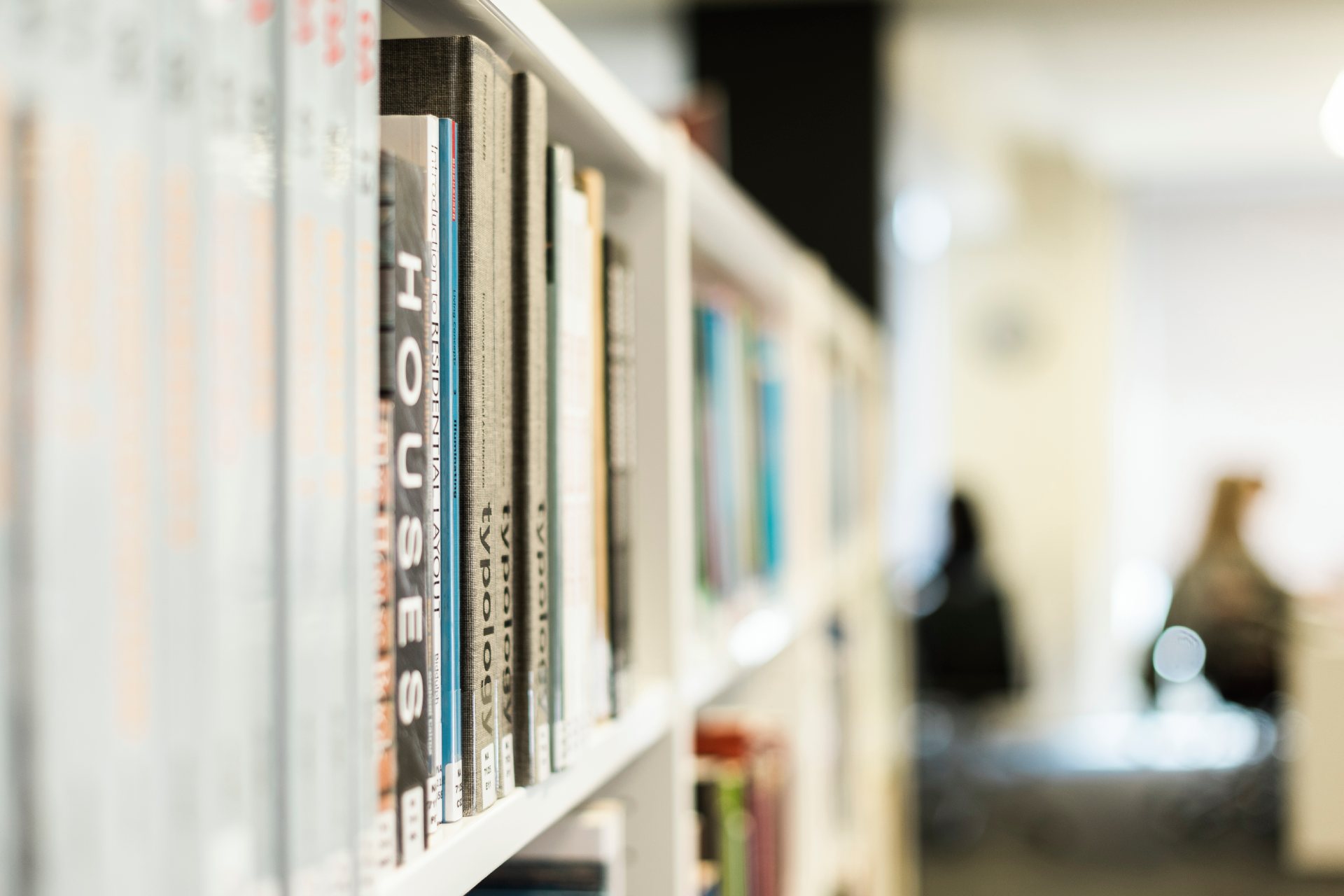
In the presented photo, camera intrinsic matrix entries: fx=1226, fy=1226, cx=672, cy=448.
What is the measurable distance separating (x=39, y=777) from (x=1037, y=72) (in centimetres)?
520

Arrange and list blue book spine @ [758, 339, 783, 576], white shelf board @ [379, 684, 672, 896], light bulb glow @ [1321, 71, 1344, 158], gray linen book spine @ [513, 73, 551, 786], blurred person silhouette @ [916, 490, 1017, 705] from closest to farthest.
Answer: white shelf board @ [379, 684, 672, 896] < gray linen book spine @ [513, 73, 551, 786] < blue book spine @ [758, 339, 783, 576] < light bulb glow @ [1321, 71, 1344, 158] < blurred person silhouette @ [916, 490, 1017, 705]

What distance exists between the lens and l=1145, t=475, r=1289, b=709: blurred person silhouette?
14.9 feet

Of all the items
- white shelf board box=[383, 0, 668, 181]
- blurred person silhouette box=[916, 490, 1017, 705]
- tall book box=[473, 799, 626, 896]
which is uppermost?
white shelf board box=[383, 0, 668, 181]

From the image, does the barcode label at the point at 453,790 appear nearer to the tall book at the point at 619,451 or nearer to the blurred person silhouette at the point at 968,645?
the tall book at the point at 619,451

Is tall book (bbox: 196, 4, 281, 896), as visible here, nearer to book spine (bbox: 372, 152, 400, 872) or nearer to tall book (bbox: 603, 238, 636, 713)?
book spine (bbox: 372, 152, 400, 872)

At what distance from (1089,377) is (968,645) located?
8.68 feet

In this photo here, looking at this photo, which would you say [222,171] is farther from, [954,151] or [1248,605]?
[954,151]

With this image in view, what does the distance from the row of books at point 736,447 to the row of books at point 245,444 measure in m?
0.62

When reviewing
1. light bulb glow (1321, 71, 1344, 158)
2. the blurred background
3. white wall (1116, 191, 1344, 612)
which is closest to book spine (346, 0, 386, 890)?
the blurred background

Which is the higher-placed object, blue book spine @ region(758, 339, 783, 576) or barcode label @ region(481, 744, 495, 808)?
blue book spine @ region(758, 339, 783, 576)

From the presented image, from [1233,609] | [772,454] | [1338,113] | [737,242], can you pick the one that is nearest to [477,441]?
[737,242]

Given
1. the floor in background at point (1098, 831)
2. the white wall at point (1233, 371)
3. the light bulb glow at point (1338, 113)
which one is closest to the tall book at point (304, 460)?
the floor in background at point (1098, 831)

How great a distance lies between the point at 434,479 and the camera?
498 mm

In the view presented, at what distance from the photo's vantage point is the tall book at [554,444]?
628 millimetres
